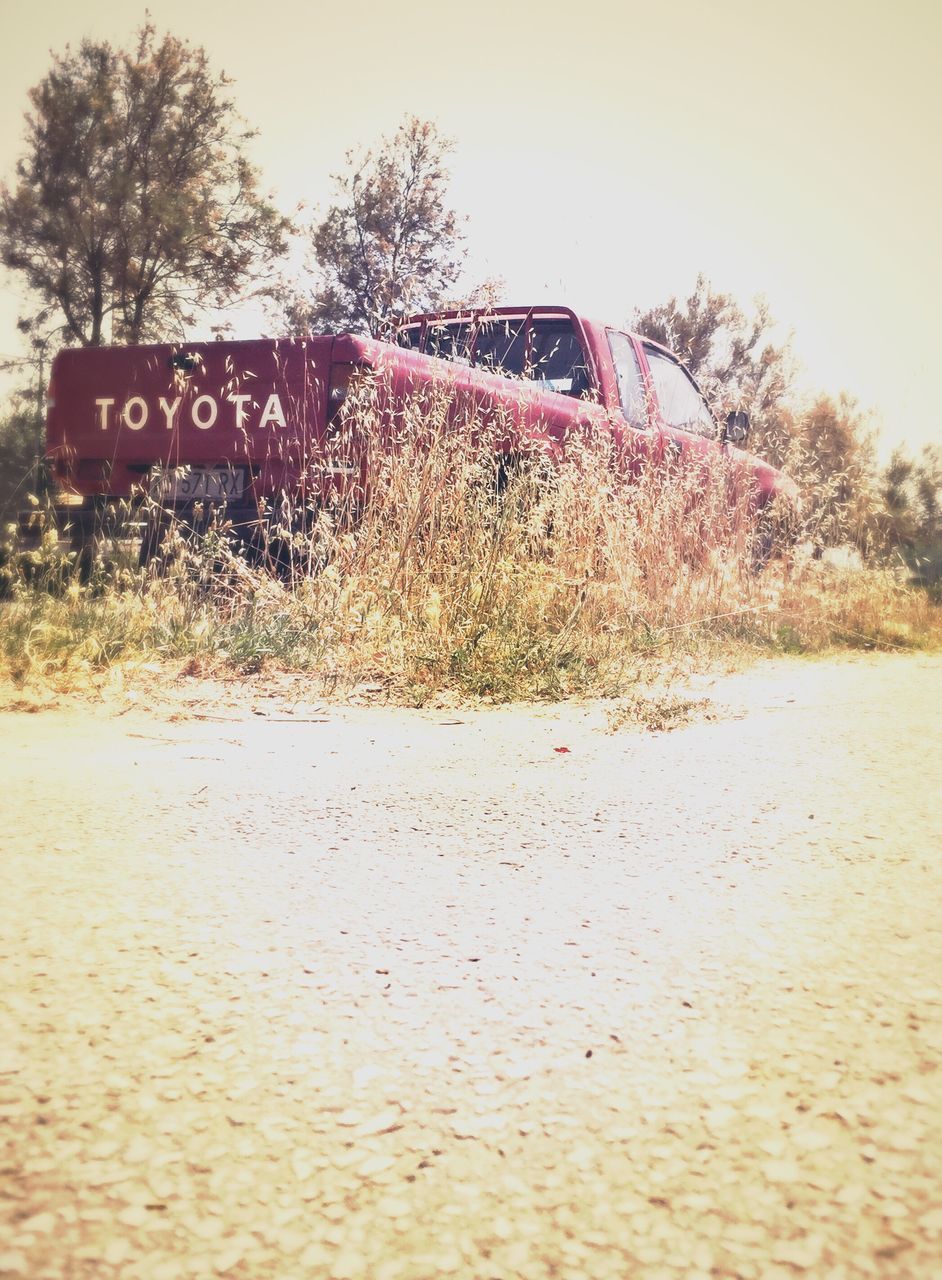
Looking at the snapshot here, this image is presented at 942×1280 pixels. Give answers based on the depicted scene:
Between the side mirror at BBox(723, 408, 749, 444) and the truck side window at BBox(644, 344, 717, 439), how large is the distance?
14 centimetres

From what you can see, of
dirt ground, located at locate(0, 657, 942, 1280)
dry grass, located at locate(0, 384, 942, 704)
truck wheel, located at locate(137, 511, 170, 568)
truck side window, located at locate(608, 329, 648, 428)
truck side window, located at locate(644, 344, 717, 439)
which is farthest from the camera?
truck side window, located at locate(644, 344, 717, 439)

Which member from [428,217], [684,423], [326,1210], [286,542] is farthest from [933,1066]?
[428,217]

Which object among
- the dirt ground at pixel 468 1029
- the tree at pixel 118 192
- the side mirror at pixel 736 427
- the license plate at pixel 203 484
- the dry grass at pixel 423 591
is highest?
the tree at pixel 118 192

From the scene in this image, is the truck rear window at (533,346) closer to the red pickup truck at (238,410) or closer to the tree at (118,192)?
the red pickup truck at (238,410)

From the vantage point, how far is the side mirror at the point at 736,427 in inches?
316

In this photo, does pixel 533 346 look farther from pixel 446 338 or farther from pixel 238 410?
pixel 238 410

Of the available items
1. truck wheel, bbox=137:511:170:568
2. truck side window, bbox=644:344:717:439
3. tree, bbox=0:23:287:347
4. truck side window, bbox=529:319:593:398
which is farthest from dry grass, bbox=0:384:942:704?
tree, bbox=0:23:287:347

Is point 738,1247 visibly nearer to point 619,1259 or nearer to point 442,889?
point 619,1259

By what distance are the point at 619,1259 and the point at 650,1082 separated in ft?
1.08

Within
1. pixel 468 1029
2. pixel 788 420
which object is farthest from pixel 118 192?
pixel 468 1029

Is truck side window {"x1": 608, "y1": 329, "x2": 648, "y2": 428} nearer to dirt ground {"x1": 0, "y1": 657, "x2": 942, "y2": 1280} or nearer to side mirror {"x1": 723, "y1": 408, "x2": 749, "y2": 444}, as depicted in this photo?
side mirror {"x1": 723, "y1": 408, "x2": 749, "y2": 444}

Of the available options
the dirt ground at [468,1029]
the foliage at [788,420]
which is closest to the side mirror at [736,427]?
the foliage at [788,420]

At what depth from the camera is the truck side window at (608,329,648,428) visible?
23.4 feet

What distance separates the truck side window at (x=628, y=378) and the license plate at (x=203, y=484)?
2763 mm
